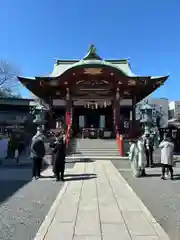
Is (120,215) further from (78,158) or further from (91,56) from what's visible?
(91,56)

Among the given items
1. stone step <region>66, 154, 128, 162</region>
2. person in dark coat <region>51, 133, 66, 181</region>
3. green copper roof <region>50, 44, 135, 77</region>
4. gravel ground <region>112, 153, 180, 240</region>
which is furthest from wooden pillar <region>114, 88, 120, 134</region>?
person in dark coat <region>51, 133, 66, 181</region>

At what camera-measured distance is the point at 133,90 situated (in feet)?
80.8

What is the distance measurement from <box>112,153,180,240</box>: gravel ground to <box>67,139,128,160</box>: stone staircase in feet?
20.9

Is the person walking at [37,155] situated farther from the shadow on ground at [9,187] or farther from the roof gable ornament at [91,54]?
the roof gable ornament at [91,54]

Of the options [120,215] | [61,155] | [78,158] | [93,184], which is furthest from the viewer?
[78,158]

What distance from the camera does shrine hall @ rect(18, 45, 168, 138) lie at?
2222 centimetres

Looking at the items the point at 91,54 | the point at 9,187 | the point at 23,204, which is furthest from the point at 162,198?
the point at 91,54

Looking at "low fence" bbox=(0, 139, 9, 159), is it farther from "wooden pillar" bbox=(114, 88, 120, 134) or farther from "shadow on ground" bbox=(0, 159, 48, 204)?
"wooden pillar" bbox=(114, 88, 120, 134)

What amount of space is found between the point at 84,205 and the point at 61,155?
3.82 meters

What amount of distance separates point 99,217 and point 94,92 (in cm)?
2055

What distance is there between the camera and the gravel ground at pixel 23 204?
4.81 metres

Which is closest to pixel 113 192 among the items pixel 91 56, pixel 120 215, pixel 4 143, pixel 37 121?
pixel 120 215

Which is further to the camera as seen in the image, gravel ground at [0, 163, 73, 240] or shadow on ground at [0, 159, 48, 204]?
shadow on ground at [0, 159, 48, 204]

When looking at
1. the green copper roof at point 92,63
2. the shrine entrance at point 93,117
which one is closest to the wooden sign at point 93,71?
the green copper roof at point 92,63
